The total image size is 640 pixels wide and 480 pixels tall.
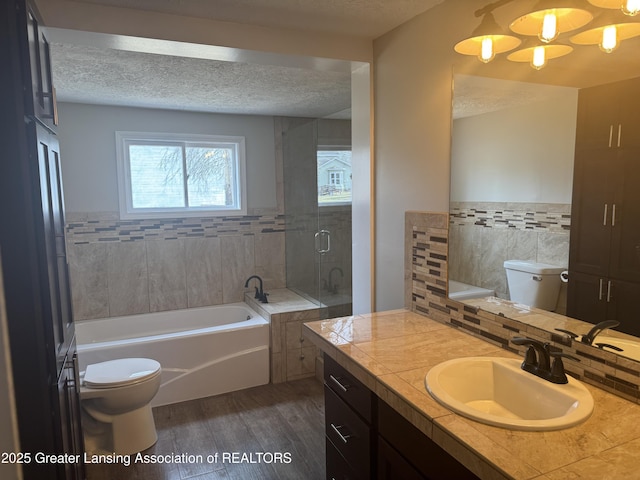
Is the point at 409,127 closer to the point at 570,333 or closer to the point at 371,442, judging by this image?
the point at 570,333

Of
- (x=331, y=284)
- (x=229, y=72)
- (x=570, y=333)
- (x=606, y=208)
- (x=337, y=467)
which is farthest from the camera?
(x=331, y=284)

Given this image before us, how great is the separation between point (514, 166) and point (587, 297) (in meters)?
0.57

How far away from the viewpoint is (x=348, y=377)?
1.69 metres

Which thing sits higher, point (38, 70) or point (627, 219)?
point (38, 70)

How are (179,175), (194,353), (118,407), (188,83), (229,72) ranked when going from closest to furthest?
(118,407)
(229,72)
(188,83)
(194,353)
(179,175)

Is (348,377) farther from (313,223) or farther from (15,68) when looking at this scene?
(313,223)

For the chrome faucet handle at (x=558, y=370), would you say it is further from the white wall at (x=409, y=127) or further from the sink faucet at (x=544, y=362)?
the white wall at (x=409, y=127)

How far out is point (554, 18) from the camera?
139 centimetres

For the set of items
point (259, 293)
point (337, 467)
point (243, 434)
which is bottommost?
point (243, 434)

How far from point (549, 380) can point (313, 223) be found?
2889mm

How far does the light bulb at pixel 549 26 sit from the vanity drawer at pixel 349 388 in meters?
1.36

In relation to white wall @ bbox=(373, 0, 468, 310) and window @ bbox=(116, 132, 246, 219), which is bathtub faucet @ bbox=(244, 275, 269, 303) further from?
white wall @ bbox=(373, 0, 468, 310)

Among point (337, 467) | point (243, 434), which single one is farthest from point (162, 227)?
point (337, 467)

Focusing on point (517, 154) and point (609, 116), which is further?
point (517, 154)
